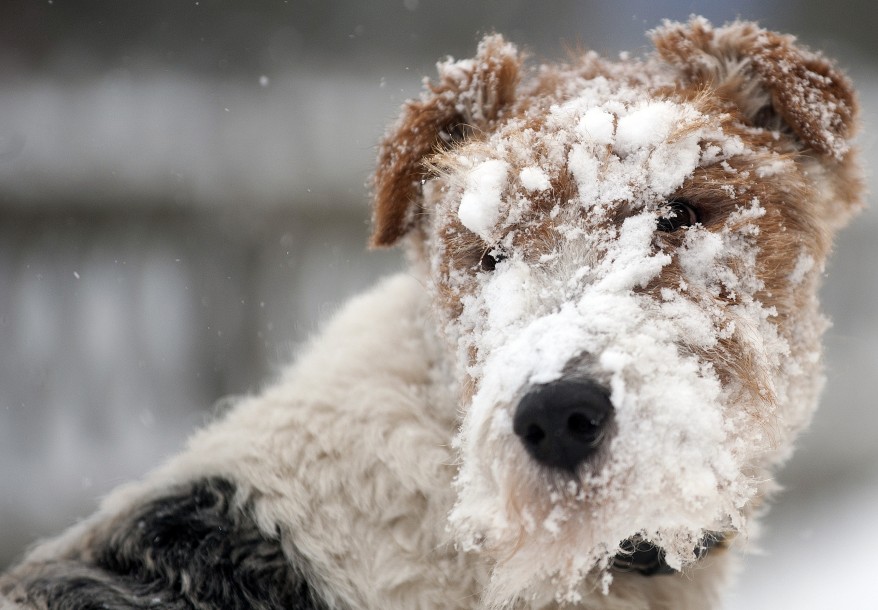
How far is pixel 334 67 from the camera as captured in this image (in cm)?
845

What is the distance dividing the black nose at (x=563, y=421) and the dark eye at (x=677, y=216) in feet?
2.06

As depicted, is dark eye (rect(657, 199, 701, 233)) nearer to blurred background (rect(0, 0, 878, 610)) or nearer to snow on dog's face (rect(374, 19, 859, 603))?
snow on dog's face (rect(374, 19, 859, 603))

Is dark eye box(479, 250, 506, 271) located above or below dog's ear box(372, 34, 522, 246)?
below

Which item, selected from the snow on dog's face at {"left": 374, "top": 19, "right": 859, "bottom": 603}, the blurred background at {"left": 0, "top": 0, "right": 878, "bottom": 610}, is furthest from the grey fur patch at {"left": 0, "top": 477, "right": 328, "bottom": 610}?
the blurred background at {"left": 0, "top": 0, "right": 878, "bottom": 610}

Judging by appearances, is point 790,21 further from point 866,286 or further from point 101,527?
point 101,527

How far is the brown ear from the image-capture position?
2.40m

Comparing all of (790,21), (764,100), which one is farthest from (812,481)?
(764,100)

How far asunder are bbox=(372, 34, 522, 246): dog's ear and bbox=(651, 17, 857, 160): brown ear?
1.77 ft

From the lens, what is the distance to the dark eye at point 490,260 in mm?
2232

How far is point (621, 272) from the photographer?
6.45 feet

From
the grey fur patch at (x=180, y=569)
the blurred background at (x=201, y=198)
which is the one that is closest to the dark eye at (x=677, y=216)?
→ the grey fur patch at (x=180, y=569)

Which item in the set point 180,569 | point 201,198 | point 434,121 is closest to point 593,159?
point 434,121

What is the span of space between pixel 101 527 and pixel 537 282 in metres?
1.57

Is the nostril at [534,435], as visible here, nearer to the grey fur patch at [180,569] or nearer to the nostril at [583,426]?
the nostril at [583,426]
